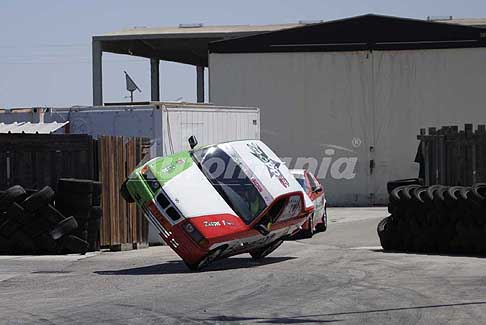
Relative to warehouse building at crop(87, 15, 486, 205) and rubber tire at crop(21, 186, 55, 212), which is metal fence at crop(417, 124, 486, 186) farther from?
warehouse building at crop(87, 15, 486, 205)

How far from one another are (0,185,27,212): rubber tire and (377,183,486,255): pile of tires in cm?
717

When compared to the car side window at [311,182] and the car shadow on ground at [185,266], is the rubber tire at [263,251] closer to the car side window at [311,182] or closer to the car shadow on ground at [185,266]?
the car shadow on ground at [185,266]

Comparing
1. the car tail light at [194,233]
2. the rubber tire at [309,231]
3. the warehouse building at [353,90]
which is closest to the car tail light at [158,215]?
the car tail light at [194,233]

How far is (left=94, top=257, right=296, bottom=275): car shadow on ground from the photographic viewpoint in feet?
53.2

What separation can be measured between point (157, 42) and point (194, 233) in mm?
33119

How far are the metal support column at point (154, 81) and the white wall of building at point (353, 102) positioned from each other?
11534 millimetres

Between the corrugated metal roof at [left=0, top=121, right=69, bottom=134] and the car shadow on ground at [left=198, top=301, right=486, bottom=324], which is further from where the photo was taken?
the corrugated metal roof at [left=0, top=121, right=69, bottom=134]

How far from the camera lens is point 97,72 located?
148 feet

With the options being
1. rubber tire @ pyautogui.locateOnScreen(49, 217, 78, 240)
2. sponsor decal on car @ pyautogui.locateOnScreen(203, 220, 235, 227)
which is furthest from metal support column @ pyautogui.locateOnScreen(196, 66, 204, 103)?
sponsor decal on car @ pyautogui.locateOnScreen(203, 220, 235, 227)

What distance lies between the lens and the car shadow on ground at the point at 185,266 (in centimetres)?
1620

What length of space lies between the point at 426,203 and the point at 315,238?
6889 millimetres

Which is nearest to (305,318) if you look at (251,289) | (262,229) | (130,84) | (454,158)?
(251,289)

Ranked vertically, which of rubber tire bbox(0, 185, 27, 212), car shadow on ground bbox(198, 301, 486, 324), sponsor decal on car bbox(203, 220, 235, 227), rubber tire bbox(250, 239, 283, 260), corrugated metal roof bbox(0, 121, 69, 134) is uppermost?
corrugated metal roof bbox(0, 121, 69, 134)

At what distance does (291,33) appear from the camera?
133ft
